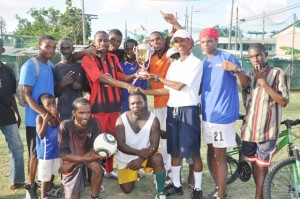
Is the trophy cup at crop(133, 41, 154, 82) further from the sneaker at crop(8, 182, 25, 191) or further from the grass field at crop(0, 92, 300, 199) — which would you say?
the sneaker at crop(8, 182, 25, 191)

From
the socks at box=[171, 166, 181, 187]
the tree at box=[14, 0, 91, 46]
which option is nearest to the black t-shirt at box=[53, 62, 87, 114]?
the socks at box=[171, 166, 181, 187]

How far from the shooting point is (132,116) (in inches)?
170

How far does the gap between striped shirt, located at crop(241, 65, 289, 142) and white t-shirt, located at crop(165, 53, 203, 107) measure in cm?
64

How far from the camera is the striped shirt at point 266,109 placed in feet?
12.0

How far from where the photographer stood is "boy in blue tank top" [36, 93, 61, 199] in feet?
12.9

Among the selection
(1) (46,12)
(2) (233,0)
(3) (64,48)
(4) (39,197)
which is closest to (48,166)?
(4) (39,197)

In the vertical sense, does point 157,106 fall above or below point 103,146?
above

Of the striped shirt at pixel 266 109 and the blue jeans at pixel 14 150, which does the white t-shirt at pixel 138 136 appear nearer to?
the striped shirt at pixel 266 109

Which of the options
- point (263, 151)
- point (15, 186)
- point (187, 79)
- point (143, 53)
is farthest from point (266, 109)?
point (15, 186)

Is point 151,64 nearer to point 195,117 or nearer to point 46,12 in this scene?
point 195,117

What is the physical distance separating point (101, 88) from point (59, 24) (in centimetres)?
3720

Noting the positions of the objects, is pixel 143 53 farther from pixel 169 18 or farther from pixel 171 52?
pixel 169 18

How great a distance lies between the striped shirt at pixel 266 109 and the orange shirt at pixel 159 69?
1333 millimetres

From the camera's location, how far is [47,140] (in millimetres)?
4039
